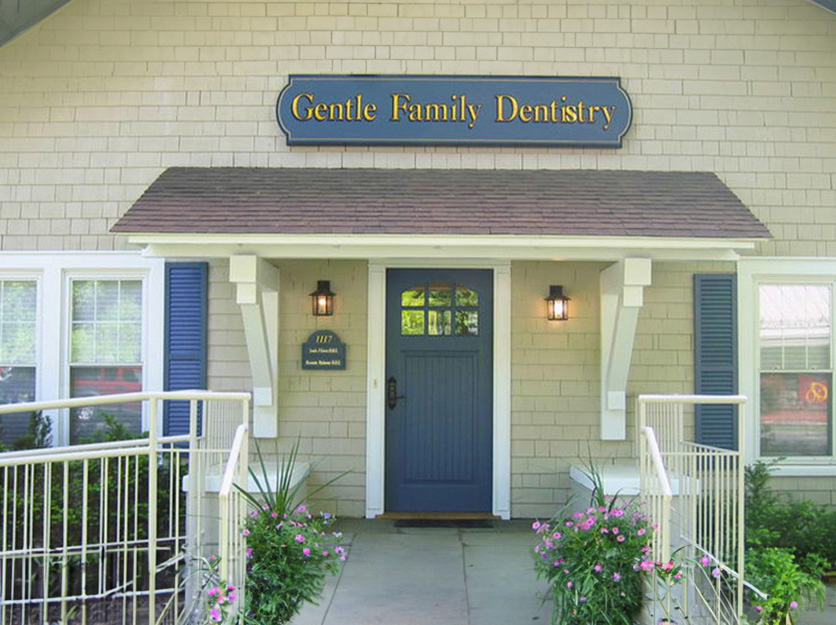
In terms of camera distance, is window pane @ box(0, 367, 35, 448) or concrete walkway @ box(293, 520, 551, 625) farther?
window pane @ box(0, 367, 35, 448)

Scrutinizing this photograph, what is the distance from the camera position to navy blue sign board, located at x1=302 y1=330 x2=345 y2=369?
21.3ft

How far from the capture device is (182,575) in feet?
17.4

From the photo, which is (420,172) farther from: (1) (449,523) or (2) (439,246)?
(1) (449,523)

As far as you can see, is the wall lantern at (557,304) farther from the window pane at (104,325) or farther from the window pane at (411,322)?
the window pane at (104,325)

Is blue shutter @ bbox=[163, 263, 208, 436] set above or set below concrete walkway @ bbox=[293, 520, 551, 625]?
above

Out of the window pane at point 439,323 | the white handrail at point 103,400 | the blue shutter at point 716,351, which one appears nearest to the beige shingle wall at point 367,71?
the blue shutter at point 716,351

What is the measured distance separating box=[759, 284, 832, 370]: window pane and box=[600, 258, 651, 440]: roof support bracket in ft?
4.26

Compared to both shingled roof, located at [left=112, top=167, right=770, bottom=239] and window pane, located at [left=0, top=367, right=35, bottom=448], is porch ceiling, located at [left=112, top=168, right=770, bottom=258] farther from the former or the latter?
window pane, located at [left=0, top=367, right=35, bottom=448]

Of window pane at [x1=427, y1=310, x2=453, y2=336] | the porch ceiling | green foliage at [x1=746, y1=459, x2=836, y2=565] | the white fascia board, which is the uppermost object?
the porch ceiling

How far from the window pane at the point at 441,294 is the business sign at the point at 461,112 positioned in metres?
1.21

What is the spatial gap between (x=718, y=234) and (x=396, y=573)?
3269mm

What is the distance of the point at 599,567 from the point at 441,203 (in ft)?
9.74

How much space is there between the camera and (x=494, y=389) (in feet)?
21.5

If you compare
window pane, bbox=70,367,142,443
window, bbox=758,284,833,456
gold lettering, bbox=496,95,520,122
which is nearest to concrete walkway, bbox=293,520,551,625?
window pane, bbox=70,367,142,443
